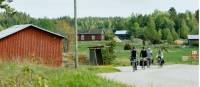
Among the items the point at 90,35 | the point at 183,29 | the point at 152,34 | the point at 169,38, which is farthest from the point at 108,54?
the point at 90,35

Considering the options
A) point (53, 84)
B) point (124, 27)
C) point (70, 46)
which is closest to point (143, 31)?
point (124, 27)

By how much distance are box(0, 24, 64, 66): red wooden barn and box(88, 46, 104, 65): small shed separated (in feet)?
18.7

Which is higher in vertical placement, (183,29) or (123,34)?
(183,29)

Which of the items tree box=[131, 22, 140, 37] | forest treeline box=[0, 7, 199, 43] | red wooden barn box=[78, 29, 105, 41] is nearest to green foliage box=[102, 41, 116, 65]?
forest treeline box=[0, 7, 199, 43]

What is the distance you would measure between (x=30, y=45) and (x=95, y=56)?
7552 millimetres

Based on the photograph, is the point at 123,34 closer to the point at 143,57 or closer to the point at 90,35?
the point at 90,35

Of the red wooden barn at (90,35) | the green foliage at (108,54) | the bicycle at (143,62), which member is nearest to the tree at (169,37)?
the red wooden barn at (90,35)

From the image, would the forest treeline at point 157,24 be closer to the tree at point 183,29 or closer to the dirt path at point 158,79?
the tree at point 183,29

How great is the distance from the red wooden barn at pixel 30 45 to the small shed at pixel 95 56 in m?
5.71

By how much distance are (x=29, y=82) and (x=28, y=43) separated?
92.4 feet

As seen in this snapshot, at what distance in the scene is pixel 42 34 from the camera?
3647 cm

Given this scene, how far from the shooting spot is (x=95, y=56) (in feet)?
138

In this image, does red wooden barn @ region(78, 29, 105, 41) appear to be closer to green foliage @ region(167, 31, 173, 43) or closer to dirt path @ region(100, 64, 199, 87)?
green foliage @ region(167, 31, 173, 43)

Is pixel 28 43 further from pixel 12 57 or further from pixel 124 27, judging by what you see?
pixel 124 27
